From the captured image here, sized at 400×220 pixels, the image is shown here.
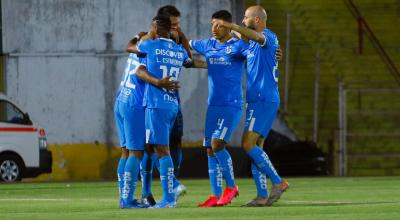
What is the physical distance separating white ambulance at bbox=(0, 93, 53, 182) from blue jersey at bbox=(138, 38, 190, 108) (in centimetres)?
1493

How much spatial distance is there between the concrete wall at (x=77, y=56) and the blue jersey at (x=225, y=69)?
713 inches

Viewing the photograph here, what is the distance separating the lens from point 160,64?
18.5 meters

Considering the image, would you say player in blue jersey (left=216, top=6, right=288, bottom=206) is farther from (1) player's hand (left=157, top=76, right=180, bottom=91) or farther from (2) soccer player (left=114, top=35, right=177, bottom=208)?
(2) soccer player (left=114, top=35, right=177, bottom=208)

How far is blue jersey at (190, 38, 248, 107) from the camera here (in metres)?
19.5

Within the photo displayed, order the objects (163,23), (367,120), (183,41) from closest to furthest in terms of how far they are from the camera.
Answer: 1. (163,23)
2. (183,41)
3. (367,120)

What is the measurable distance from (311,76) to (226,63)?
20775 mm

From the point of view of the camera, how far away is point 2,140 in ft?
109

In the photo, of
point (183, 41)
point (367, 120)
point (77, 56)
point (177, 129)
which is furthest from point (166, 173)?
point (367, 120)

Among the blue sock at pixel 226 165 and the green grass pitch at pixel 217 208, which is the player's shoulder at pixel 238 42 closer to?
the blue sock at pixel 226 165

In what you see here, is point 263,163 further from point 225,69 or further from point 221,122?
point 225,69

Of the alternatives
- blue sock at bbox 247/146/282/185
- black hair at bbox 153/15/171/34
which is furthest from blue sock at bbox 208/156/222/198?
black hair at bbox 153/15/171/34

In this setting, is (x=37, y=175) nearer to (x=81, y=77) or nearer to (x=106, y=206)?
(x=81, y=77)

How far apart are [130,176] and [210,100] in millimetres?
1663

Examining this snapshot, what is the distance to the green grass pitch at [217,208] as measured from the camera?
16859 mm
